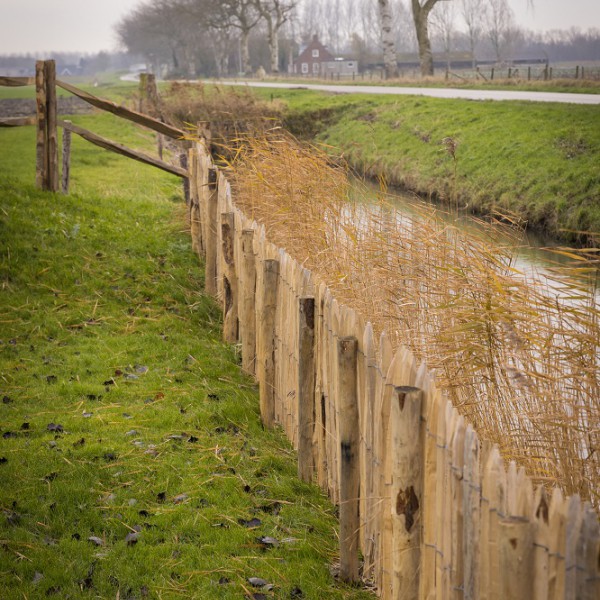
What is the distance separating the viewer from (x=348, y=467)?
12.3 ft

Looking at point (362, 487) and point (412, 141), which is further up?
point (412, 141)

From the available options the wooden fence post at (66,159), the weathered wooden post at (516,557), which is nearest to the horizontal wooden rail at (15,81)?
the wooden fence post at (66,159)

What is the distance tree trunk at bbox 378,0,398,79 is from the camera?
3758 centimetres

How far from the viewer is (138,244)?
929cm

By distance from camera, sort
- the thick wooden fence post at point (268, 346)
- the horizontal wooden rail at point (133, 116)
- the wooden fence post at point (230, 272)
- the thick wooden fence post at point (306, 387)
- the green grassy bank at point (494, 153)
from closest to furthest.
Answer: the thick wooden fence post at point (306, 387), the thick wooden fence post at point (268, 346), the wooden fence post at point (230, 272), the horizontal wooden rail at point (133, 116), the green grassy bank at point (494, 153)

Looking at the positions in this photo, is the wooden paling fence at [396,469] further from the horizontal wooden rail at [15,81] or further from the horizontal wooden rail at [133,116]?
the horizontal wooden rail at [15,81]

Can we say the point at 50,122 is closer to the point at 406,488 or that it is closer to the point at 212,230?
the point at 212,230

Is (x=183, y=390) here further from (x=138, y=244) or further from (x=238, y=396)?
(x=138, y=244)

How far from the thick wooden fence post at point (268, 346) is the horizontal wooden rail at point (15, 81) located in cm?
637

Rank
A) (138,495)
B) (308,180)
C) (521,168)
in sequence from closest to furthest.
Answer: (138,495), (308,180), (521,168)

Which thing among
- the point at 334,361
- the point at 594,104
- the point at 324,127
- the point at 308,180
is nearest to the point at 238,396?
the point at 334,361

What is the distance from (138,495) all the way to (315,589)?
4.08ft

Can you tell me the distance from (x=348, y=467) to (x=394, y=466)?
2.72 ft

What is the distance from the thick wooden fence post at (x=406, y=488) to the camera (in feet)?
9.36
